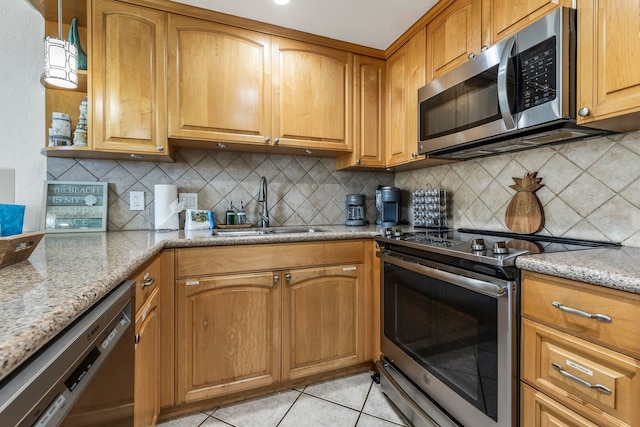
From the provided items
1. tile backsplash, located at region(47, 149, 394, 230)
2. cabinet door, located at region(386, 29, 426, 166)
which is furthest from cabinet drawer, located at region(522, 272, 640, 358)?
tile backsplash, located at region(47, 149, 394, 230)

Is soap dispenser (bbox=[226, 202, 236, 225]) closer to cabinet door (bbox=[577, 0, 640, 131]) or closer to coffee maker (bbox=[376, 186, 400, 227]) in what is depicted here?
coffee maker (bbox=[376, 186, 400, 227])

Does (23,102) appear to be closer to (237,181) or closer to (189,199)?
(189,199)

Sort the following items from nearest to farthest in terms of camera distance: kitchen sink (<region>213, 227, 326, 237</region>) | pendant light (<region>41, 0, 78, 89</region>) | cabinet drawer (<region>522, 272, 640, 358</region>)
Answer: cabinet drawer (<region>522, 272, 640, 358</region>) < pendant light (<region>41, 0, 78, 89</region>) < kitchen sink (<region>213, 227, 326, 237</region>)

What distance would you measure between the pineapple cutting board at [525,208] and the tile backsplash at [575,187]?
1.1 inches

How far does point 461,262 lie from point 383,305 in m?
0.69

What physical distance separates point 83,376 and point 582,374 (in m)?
1.20

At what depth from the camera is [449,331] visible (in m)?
1.26

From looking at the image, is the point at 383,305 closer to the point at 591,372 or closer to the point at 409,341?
the point at 409,341

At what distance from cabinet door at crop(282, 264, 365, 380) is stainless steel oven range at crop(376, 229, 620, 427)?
18cm

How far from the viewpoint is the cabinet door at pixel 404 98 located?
74.6 inches

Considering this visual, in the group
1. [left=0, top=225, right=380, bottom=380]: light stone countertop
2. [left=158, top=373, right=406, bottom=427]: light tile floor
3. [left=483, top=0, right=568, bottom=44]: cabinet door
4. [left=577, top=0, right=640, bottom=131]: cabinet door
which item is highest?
[left=483, top=0, right=568, bottom=44]: cabinet door

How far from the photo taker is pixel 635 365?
73cm

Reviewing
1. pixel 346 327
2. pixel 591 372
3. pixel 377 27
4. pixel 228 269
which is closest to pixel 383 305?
pixel 346 327

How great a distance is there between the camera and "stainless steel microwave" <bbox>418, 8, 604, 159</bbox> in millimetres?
1087
